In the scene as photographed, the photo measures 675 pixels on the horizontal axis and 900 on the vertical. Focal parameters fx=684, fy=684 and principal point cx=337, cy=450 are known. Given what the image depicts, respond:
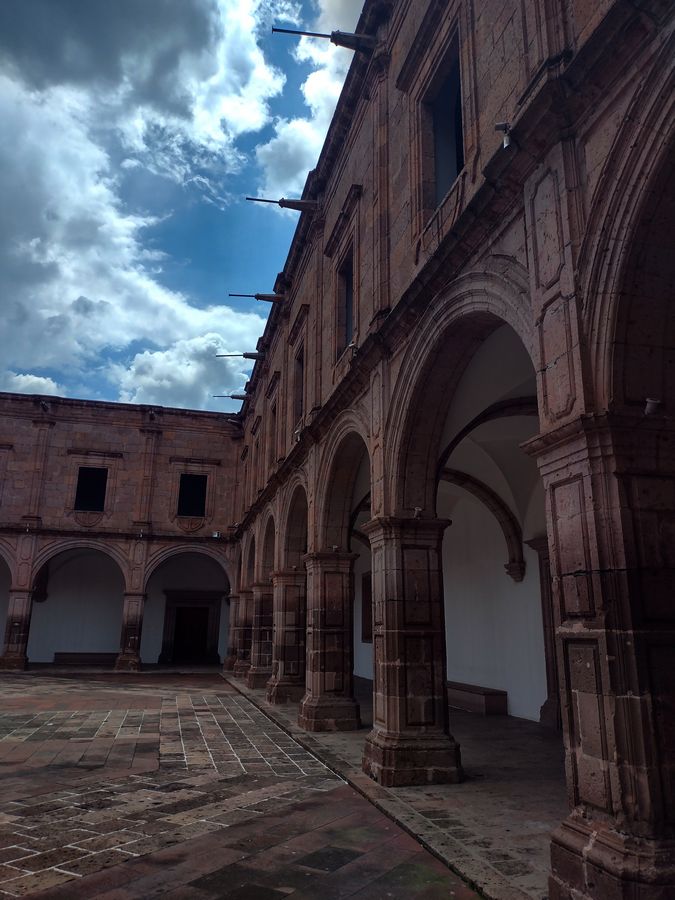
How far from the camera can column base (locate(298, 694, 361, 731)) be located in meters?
9.51

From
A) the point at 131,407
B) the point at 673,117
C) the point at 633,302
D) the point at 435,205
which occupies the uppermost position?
the point at 131,407

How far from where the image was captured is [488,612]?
40.1ft

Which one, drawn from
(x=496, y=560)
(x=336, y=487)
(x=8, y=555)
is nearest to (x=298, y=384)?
(x=336, y=487)

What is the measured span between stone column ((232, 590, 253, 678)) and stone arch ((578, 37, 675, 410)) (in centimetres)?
1628

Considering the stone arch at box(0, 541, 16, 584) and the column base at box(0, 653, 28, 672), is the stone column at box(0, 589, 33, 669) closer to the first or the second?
the column base at box(0, 653, 28, 672)

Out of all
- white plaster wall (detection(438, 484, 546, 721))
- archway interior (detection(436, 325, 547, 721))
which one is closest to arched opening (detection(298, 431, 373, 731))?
archway interior (detection(436, 325, 547, 721))

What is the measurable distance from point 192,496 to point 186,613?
4.68 m

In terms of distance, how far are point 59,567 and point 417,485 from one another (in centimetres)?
2030

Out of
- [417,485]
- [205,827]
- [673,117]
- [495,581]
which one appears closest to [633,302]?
[673,117]

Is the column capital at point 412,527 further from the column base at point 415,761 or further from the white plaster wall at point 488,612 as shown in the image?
the white plaster wall at point 488,612

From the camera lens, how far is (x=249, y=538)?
19031 mm

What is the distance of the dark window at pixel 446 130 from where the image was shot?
7.66m

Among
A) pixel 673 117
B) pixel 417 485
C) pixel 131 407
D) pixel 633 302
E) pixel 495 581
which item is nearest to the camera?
pixel 673 117

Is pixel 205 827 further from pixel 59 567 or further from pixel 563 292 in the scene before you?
pixel 59 567
